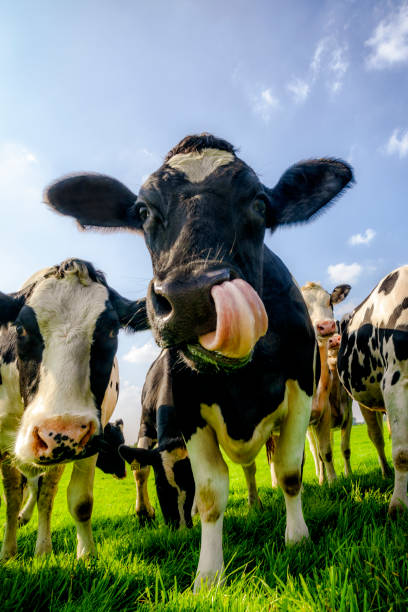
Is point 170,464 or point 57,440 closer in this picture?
point 57,440

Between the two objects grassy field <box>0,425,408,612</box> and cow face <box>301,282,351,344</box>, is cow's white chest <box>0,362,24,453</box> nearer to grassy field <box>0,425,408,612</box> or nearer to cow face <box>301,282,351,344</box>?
grassy field <box>0,425,408,612</box>

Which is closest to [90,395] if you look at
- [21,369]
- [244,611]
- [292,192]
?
[21,369]

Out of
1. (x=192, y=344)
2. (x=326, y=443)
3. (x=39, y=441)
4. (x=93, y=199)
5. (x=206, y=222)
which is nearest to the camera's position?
(x=192, y=344)

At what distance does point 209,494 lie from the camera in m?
2.85

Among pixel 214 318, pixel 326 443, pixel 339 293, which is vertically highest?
pixel 339 293

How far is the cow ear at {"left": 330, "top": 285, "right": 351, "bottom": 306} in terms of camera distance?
27.8ft

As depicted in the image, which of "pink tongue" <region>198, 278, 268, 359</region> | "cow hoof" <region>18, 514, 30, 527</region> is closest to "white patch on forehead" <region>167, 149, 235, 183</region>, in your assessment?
"pink tongue" <region>198, 278, 268, 359</region>

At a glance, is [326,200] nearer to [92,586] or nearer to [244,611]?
[244,611]

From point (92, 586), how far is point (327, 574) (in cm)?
124

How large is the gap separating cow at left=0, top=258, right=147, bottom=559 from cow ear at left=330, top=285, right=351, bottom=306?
5.47 m

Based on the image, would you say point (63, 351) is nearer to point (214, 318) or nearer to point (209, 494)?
point (209, 494)

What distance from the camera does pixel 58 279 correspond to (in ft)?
12.1

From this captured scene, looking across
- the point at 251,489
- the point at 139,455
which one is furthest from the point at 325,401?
the point at 139,455

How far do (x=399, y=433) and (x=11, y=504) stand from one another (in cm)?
383
